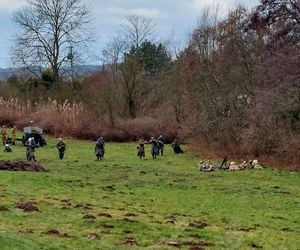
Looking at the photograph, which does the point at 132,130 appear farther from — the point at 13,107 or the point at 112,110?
the point at 13,107

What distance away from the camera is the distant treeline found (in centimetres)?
3656

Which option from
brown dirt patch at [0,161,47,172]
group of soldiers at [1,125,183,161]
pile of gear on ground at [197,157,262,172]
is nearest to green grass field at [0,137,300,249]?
pile of gear on ground at [197,157,262,172]

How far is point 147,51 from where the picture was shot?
79.8 m

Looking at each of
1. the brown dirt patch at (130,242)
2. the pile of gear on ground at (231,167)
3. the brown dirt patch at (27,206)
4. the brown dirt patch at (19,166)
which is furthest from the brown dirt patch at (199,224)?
the pile of gear on ground at (231,167)

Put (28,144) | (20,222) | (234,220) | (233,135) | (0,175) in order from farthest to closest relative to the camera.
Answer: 1. (233,135)
2. (28,144)
3. (0,175)
4. (234,220)
5. (20,222)

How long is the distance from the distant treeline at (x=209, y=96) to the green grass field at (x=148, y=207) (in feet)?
17.2

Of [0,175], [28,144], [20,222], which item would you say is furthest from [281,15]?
[20,222]

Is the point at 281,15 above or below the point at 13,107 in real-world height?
above

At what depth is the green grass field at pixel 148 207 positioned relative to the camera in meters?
13.0

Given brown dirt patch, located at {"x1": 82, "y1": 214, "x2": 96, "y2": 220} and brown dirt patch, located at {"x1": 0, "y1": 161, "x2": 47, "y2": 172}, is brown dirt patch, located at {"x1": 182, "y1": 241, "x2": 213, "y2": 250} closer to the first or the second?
brown dirt patch, located at {"x1": 82, "y1": 214, "x2": 96, "y2": 220}

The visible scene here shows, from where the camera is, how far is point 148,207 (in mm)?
19125

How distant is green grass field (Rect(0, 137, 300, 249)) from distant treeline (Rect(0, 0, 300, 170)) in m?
5.25

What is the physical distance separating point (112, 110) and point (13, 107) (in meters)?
10.4

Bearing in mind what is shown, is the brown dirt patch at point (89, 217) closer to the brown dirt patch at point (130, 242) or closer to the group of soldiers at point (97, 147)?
the brown dirt patch at point (130, 242)
